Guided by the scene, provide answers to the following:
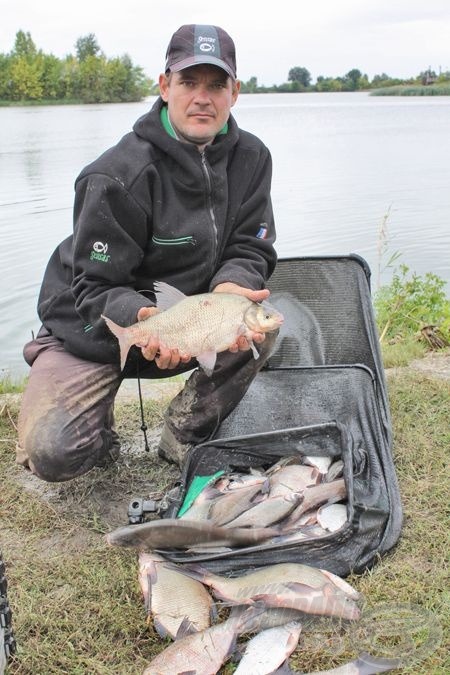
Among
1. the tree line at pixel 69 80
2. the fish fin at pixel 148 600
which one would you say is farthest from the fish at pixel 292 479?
the tree line at pixel 69 80

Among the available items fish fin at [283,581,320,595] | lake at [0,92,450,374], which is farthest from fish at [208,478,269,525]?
lake at [0,92,450,374]

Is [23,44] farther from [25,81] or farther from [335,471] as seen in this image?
[335,471]

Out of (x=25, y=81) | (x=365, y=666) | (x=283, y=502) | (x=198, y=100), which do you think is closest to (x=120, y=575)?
(x=283, y=502)

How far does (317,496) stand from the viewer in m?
2.79

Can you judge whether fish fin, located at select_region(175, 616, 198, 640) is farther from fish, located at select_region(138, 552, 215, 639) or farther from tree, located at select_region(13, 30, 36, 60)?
tree, located at select_region(13, 30, 36, 60)

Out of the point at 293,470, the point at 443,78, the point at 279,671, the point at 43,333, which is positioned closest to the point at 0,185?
the point at 43,333

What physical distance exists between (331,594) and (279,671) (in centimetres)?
30

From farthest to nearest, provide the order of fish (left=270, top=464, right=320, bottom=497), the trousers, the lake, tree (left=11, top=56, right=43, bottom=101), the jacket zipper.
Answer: tree (left=11, top=56, right=43, bottom=101) < the lake < the jacket zipper < the trousers < fish (left=270, top=464, right=320, bottom=497)

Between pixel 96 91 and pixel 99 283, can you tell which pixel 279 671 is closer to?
pixel 99 283

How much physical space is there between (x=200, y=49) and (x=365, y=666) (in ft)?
7.31

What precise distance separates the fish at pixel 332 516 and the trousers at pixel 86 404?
31.7 inches

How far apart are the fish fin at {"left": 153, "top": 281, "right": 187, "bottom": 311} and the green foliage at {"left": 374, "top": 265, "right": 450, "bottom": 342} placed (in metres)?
2.91

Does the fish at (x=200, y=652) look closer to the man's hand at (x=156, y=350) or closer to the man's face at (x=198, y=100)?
the man's hand at (x=156, y=350)

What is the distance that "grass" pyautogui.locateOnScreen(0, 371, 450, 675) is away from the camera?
2242 millimetres
